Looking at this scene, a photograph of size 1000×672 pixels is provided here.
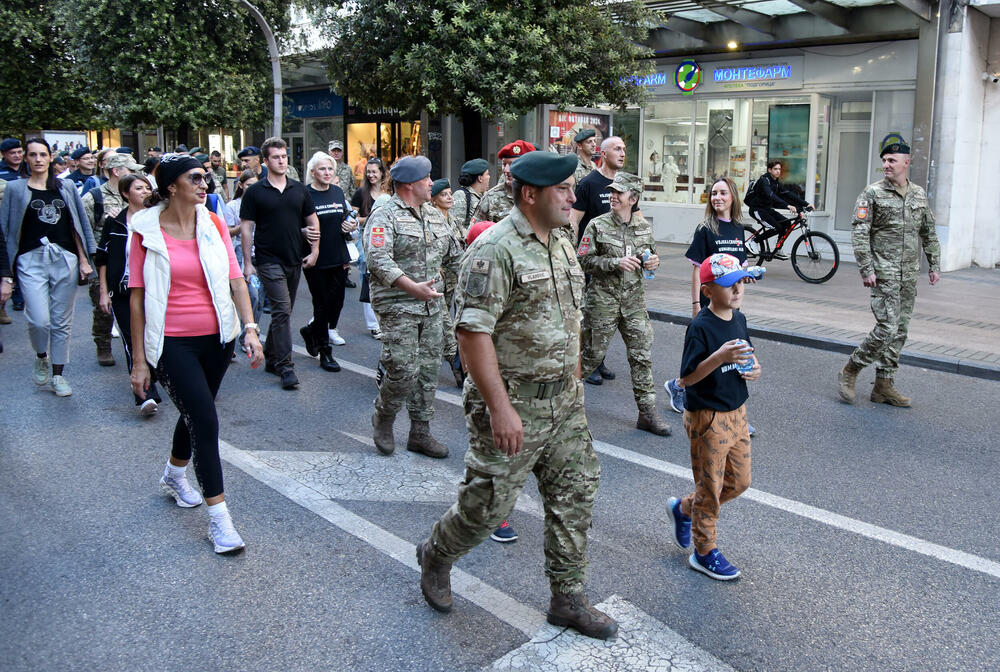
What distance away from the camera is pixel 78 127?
2964 cm

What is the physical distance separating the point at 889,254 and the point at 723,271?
3.69m

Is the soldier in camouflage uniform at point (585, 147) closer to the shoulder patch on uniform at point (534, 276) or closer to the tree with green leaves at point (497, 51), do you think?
the shoulder patch on uniform at point (534, 276)

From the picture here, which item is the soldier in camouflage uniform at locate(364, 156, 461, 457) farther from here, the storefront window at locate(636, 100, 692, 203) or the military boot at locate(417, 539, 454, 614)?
the storefront window at locate(636, 100, 692, 203)

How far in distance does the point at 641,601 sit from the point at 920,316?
8.15 m

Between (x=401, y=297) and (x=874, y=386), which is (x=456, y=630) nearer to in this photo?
(x=401, y=297)

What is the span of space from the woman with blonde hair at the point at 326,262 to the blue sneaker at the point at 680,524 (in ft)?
14.5

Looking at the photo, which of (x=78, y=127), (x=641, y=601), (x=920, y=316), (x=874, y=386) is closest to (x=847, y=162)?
(x=920, y=316)

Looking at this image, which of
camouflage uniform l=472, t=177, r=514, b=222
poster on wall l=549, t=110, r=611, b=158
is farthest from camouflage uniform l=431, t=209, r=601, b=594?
poster on wall l=549, t=110, r=611, b=158

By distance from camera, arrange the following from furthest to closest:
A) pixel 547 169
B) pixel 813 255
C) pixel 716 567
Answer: pixel 813 255 → pixel 716 567 → pixel 547 169

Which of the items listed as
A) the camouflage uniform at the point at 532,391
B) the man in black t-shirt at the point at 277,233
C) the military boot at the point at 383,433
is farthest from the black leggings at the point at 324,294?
the camouflage uniform at the point at 532,391

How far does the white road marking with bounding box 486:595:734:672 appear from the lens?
3.27 metres

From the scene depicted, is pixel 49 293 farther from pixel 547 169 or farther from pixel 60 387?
pixel 547 169

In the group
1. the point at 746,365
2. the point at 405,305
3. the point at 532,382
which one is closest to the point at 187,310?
the point at 405,305

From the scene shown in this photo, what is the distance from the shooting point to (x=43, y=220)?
7.06 meters
